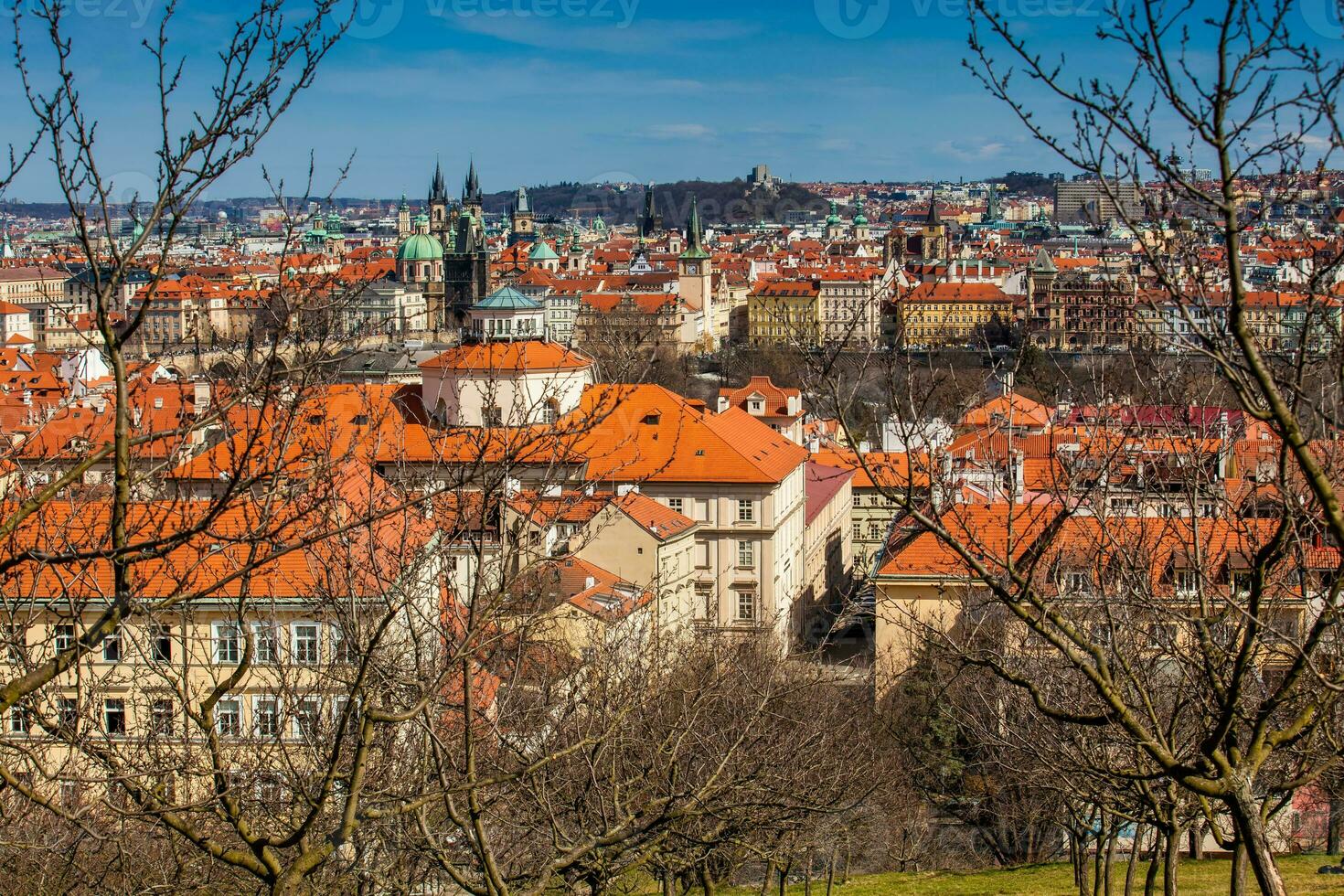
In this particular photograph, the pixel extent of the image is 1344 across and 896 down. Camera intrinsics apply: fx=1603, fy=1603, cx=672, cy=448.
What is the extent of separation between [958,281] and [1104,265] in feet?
341

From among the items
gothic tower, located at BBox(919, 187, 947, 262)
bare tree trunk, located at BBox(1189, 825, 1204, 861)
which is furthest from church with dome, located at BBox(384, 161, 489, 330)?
bare tree trunk, located at BBox(1189, 825, 1204, 861)

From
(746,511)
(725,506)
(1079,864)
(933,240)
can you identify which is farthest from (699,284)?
(1079,864)

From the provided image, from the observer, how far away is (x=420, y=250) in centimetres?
12288

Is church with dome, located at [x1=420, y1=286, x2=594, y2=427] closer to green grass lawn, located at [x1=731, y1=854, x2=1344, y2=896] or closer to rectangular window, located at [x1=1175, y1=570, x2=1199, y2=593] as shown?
green grass lawn, located at [x1=731, y1=854, x2=1344, y2=896]

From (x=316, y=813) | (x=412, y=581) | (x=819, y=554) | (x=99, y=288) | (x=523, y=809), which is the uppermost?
(x=99, y=288)

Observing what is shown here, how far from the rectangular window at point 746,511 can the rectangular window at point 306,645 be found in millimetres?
19066

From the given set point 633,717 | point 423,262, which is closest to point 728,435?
point 633,717

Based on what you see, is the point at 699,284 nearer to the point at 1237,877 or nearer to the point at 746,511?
the point at 746,511

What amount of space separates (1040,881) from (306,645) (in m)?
10.2

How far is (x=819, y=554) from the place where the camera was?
126 feet

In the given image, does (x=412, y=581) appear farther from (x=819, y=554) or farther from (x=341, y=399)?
(x=819, y=554)

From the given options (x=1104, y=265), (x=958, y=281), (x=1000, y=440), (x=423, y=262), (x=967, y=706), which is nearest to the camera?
(x=1104, y=265)

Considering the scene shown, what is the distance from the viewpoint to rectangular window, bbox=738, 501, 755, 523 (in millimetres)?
33125

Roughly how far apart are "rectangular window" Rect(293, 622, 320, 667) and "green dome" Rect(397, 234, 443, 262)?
109735 millimetres
